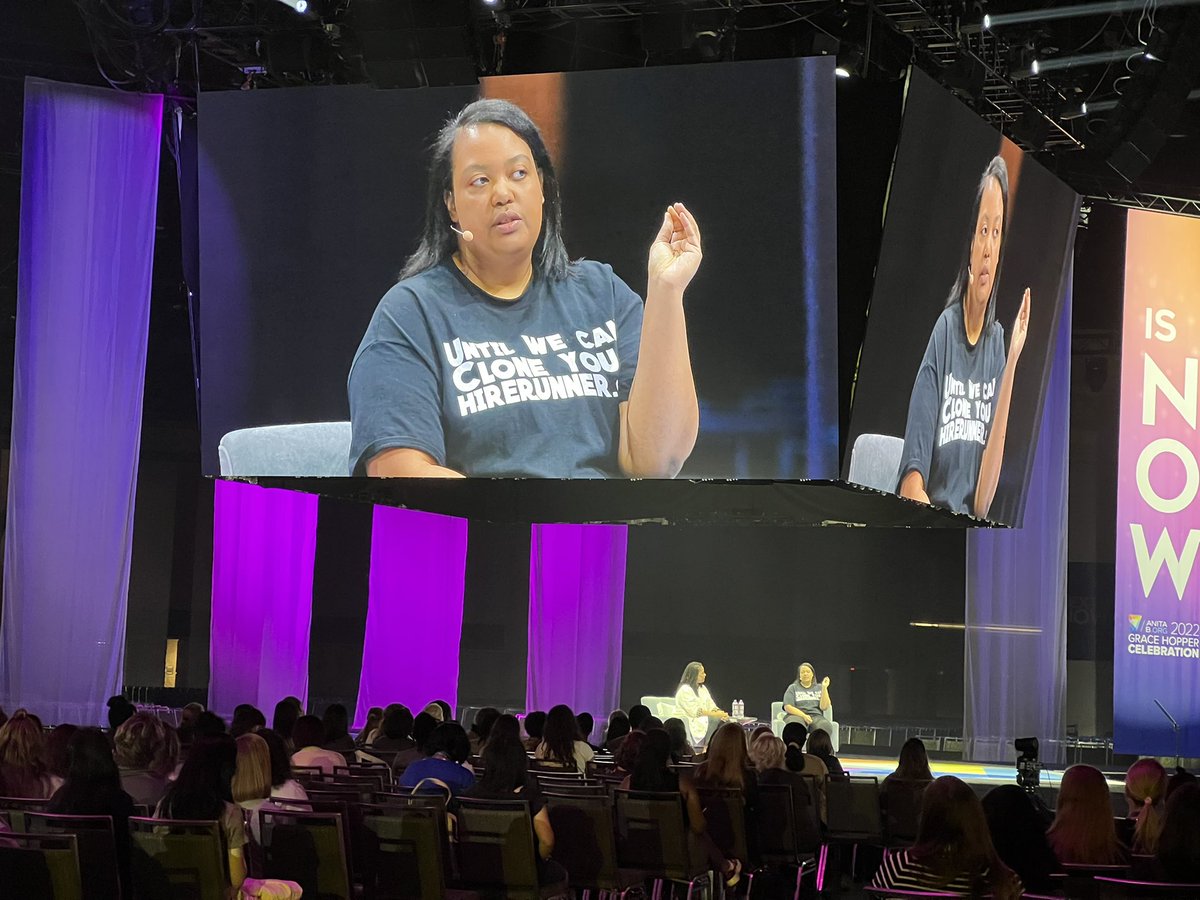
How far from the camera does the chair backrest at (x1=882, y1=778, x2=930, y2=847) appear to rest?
781cm

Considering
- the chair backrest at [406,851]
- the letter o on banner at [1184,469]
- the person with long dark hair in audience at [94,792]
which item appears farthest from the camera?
the letter o on banner at [1184,469]

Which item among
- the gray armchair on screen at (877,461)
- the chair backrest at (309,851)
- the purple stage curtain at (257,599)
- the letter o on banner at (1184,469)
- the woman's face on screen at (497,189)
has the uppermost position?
the woman's face on screen at (497,189)

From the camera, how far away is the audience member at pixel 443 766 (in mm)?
6070

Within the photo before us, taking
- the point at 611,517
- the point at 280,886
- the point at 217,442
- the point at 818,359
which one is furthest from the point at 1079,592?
the point at 280,886

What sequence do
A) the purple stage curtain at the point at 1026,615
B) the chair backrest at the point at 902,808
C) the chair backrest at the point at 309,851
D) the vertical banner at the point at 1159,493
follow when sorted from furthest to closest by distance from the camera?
the purple stage curtain at the point at 1026,615, the vertical banner at the point at 1159,493, the chair backrest at the point at 902,808, the chair backrest at the point at 309,851

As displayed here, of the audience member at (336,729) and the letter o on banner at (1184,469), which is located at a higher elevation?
the letter o on banner at (1184,469)

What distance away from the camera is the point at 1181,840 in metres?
4.49

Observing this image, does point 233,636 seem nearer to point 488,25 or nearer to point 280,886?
point 488,25

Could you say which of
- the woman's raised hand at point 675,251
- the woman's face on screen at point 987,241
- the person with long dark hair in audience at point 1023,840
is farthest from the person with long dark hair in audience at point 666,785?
the woman's face on screen at point 987,241

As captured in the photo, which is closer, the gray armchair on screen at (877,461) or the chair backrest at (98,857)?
the chair backrest at (98,857)

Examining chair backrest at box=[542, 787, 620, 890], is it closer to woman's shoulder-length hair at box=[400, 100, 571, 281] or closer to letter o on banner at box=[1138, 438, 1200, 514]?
woman's shoulder-length hair at box=[400, 100, 571, 281]

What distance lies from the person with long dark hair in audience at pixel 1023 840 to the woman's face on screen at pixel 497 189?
6.37m

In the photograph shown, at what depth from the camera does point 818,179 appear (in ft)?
30.7

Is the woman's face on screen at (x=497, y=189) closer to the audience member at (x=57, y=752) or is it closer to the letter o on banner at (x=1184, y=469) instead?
the audience member at (x=57, y=752)
